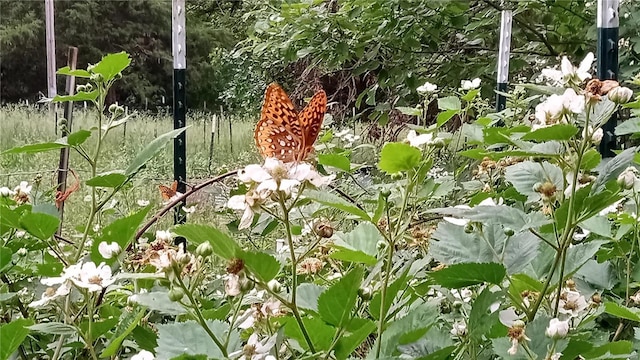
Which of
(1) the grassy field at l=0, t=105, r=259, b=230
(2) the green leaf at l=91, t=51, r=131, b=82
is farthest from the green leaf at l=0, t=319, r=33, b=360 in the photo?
(1) the grassy field at l=0, t=105, r=259, b=230

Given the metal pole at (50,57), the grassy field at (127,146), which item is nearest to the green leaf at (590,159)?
the metal pole at (50,57)

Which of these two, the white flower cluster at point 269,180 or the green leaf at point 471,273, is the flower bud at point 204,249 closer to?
the white flower cluster at point 269,180

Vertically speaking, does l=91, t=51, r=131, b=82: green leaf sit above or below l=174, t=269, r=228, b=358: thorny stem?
above

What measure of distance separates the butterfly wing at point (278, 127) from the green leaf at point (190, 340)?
115 mm

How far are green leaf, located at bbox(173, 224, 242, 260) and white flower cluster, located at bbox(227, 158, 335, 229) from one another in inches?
1.6

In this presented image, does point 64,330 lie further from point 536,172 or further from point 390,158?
point 536,172

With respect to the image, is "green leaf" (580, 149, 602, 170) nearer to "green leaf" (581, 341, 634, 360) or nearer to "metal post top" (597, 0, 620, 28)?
"green leaf" (581, 341, 634, 360)

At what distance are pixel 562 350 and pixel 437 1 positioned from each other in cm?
188

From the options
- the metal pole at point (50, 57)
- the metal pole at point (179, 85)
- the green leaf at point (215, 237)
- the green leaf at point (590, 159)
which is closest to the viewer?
the green leaf at point (215, 237)

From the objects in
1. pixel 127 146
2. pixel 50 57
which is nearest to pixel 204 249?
pixel 50 57

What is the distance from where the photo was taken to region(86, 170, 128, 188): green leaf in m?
0.50

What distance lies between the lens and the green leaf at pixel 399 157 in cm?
41

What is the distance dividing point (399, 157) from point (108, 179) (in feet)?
0.82

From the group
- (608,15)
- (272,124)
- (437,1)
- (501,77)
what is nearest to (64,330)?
(272,124)
